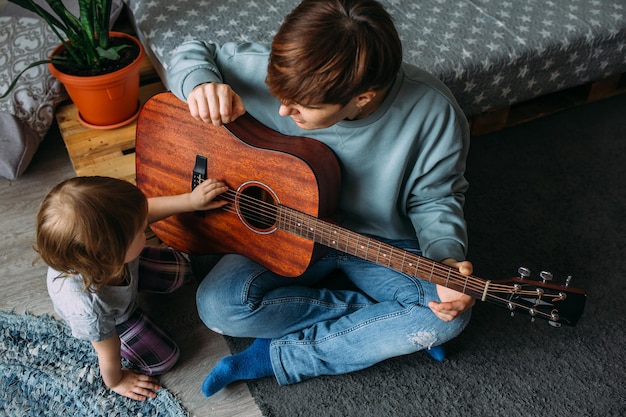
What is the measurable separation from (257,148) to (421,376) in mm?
610

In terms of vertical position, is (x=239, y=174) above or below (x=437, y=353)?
above

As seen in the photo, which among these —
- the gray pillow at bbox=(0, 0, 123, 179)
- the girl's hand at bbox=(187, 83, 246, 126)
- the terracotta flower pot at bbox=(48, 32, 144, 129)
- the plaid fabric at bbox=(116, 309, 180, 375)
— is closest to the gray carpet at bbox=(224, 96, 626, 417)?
the plaid fabric at bbox=(116, 309, 180, 375)

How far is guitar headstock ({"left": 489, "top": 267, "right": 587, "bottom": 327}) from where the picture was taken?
37.8 inches

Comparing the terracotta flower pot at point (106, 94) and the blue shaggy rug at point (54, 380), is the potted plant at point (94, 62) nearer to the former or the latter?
the terracotta flower pot at point (106, 94)

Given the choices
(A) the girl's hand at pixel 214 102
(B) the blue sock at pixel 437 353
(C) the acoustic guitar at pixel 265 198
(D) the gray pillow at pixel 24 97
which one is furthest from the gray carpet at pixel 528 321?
(D) the gray pillow at pixel 24 97

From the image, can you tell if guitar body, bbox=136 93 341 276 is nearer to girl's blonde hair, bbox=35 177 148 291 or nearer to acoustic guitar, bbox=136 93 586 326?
acoustic guitar, bbox=136 93 586 326

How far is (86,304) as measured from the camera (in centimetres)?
110

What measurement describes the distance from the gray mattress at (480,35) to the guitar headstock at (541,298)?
73 cm

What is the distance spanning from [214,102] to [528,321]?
2.89ft

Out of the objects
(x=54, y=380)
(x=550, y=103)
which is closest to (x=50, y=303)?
(x=54, y=380)

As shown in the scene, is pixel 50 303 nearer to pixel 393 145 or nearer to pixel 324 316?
pixel 324 316

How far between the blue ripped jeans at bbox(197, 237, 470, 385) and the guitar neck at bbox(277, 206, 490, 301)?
0.51 ft

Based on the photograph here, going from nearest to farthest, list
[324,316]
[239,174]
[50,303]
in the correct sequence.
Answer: [239,174], [324,316], [50,303]

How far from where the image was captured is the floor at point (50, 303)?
125cm
